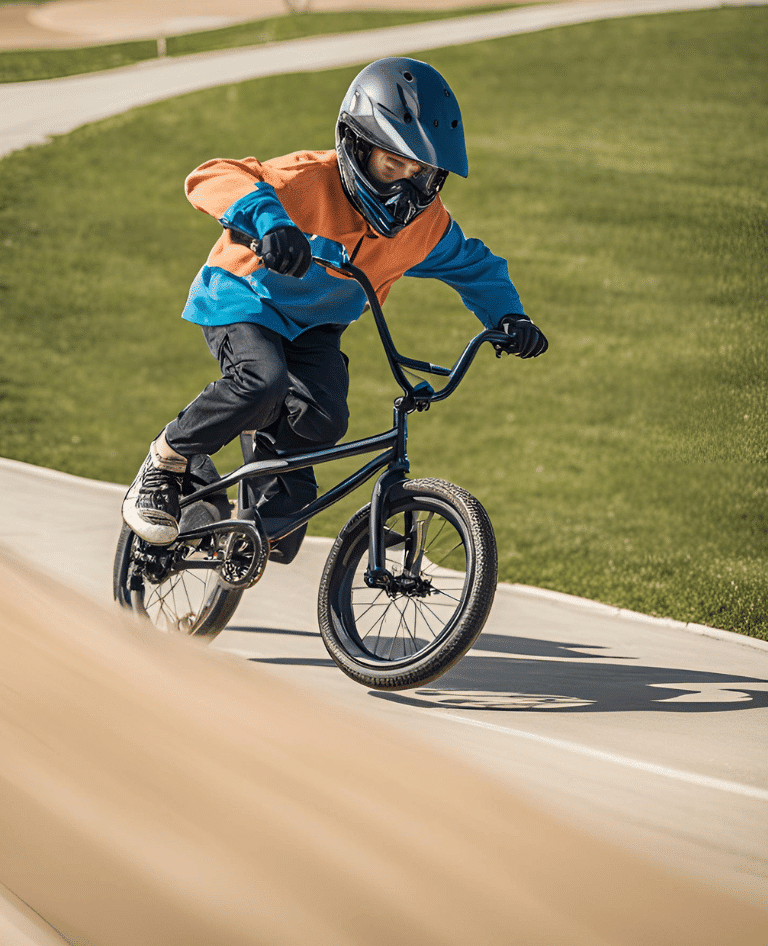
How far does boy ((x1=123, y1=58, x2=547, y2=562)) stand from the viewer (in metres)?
3.36

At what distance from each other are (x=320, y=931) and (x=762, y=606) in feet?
15.9

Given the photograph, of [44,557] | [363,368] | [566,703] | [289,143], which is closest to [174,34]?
[289,143]

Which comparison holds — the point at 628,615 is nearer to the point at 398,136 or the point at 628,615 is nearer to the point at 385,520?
the point at 385,520

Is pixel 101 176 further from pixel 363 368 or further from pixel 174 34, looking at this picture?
pixel 174 34

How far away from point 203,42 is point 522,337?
1040 inches

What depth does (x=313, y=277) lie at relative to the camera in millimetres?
3744

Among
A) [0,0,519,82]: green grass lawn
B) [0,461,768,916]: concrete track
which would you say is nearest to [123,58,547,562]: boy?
[0,461,768,916]: concrete track

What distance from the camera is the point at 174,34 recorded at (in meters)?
28.0

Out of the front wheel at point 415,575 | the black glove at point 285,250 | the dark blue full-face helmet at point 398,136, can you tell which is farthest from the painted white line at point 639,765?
the dark blue full-face helmet at point 398,136

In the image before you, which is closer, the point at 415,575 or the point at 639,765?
the point at 639,765

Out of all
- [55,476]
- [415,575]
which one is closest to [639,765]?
[415,575]

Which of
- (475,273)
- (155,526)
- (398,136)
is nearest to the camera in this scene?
(398,136)

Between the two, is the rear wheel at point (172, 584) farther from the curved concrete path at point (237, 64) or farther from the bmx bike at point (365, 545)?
the curved concrete path at point (237, 64)

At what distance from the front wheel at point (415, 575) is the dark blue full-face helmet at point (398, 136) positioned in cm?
96
